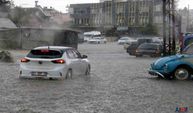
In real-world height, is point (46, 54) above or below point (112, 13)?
below

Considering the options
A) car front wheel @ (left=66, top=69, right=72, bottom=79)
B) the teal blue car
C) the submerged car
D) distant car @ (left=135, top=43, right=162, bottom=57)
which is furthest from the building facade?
the submerged car

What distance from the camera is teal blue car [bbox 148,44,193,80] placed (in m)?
20.1

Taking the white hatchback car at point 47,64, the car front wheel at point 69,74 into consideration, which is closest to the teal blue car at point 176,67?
the car front wheel at point 69,74

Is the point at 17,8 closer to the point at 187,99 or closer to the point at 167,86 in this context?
the point at 167,86

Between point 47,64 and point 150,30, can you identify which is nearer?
point 47,64

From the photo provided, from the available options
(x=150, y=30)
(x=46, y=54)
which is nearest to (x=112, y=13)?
(x=150, y=30)

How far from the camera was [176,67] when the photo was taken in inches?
798

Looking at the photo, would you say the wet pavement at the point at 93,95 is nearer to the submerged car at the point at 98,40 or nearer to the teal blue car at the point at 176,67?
the teal blue car at the point at 176,67

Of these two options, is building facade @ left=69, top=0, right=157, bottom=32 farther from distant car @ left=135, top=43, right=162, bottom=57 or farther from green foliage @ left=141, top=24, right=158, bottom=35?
distant car @ left=135, top=43, right=162, bottom=57

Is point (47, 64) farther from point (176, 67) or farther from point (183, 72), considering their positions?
point (183, 72)

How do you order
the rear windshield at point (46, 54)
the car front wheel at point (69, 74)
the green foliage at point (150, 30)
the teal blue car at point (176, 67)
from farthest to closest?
the green foliage at point (150, 30), the teal blue car at point (176, 67), the car front wheel at point (69, 74), the rear windshield at point (46, 54)

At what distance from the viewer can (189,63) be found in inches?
790

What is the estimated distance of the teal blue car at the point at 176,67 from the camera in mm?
20109

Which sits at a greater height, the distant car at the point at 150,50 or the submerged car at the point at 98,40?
the distant car at the point at 150,50
